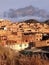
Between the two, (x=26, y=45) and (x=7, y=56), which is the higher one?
(x=7, y=56)

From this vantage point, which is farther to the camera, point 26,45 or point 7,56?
point 26,45

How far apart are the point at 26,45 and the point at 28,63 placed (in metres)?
22.9

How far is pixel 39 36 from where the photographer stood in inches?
1441

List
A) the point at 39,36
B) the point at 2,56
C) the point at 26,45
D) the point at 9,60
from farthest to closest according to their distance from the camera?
the point at 39,36, the point at 26,45, the point at 2,56, the point at 9,60

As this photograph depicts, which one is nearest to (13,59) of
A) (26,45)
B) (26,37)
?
(26,45)

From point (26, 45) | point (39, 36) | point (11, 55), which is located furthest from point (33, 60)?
point (39, 36)

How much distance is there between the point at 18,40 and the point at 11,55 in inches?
919

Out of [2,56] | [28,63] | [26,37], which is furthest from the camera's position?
[26,37]

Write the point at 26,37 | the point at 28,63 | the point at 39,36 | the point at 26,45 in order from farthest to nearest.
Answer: the point at 39,36, the point at 26,37, the point at 26,45, the point at 28,63

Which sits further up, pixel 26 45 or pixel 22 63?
pixel 22 63

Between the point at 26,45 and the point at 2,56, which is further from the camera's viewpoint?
the point at 26,45

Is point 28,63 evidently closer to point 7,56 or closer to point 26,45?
point 7,56

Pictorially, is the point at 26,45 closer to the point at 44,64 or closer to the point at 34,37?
the point at 34,37

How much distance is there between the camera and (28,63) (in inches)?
267
